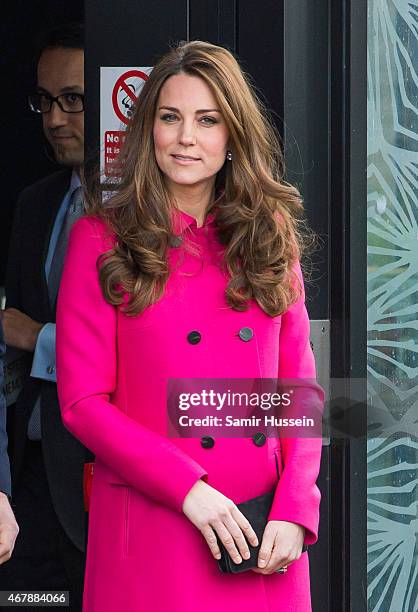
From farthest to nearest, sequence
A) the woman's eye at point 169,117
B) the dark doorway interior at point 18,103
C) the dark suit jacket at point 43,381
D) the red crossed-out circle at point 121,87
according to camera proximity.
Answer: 1. the dark doorway interior at point 18,103
2. the dark suit jacket at point 43,381
3. the red crossed-out circle at point 121,87
4. the woman's eye at point 169,117

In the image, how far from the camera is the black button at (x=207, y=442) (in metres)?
2.75

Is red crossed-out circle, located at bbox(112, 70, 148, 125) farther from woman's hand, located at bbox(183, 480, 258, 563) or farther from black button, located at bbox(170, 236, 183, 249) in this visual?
woman's hand, located at bbox(183, 480, 258, 563)

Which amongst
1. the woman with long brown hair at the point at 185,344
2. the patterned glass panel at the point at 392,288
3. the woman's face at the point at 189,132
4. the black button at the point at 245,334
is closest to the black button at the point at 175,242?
the woman with long brown hair at the point at 185,344

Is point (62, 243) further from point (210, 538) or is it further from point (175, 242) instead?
point (210, 538)

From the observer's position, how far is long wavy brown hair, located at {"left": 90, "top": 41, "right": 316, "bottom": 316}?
2.78 m

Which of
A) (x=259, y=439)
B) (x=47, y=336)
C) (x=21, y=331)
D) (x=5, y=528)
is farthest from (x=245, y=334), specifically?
(x=21, y=331)

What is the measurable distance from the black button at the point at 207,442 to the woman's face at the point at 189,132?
553 millimetres

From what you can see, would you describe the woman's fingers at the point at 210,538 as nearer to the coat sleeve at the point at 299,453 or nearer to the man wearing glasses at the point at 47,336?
the coat sleeve at the point at 299,453

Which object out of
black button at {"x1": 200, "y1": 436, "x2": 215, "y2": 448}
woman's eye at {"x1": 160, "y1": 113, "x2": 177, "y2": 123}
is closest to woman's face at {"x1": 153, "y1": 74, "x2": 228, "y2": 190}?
woman's eye at {"x1": 160, "y1": 113, "x2": 177, "y2": 123}

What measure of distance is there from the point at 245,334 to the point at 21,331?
1422 mm

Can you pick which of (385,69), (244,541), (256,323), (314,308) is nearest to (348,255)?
(314,308)

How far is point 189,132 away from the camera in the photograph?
9.23ft

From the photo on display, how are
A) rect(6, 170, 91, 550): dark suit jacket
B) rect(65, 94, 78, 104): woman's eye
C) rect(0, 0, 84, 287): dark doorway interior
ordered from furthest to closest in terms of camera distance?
rect(0, 0, 84, 287): dark doorway interior < rect(65, 94, 78, 104): woman's eye < rect(6, 170, 91, 550): dark suit jacket

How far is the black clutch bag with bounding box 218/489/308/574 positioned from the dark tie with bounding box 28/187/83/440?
1.45 m
